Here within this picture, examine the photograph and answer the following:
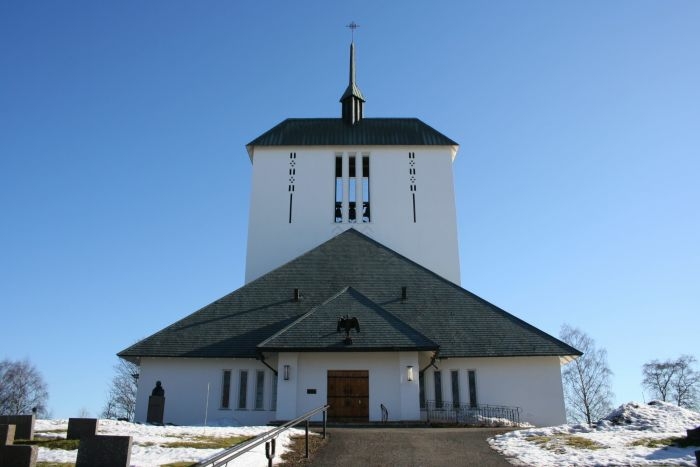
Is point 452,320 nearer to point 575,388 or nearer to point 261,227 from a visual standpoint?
point 261,227

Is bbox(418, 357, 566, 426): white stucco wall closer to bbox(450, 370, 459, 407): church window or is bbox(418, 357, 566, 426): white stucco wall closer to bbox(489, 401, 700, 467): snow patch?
bbox(450, 370, 459, 407): church window

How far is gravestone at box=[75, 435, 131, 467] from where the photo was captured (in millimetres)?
9469

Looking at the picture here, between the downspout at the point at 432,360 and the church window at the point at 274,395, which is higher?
the downspout at the point at 432,360

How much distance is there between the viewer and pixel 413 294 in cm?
2586

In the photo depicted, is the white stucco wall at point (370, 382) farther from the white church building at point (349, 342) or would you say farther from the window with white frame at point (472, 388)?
the window with white frame at point (472, 388)

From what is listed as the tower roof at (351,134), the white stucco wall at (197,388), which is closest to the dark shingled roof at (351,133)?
the tower roof at (351,134)

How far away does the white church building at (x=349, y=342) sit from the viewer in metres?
21.2

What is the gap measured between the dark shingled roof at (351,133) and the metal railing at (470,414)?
16.6 metres

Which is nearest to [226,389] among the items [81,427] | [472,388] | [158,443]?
[472,388]

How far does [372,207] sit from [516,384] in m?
13.6

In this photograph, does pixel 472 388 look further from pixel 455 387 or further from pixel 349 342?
pixel 349 342

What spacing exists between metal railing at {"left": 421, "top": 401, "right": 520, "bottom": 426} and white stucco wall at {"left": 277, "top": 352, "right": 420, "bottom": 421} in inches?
47.2

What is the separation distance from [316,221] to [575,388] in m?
23.1

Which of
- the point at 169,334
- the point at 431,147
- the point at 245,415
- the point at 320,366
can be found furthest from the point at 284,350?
the point at 431,147
